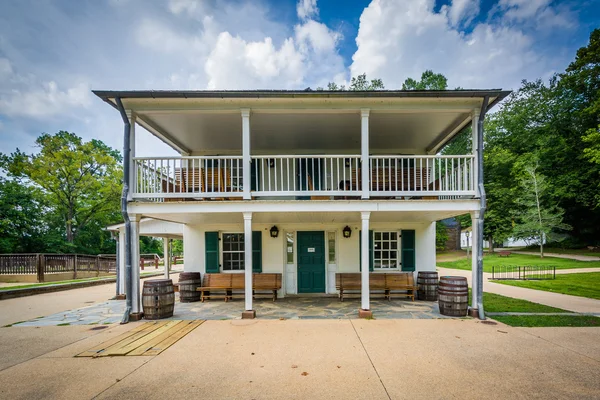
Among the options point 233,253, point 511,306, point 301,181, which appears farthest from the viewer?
point 233,253

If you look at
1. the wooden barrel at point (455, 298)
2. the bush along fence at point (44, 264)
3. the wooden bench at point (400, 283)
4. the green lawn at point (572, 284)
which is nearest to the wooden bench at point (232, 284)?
the wooden bench at point (400, 283)

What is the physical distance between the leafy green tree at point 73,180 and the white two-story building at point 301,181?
1904 cm

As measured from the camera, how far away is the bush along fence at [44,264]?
14.2 m

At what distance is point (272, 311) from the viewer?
720 cm

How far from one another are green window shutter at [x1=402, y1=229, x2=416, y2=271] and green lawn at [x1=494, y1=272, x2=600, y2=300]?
18.5ft

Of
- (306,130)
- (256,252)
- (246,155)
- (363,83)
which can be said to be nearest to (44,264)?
(256,252)

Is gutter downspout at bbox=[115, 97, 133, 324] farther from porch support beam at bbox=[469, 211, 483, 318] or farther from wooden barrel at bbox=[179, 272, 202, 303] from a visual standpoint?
porch support beam at bbox=[469, 211, 483, 318]

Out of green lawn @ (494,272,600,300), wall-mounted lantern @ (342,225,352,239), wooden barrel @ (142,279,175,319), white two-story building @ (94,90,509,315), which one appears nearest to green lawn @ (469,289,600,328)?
white two-story building @ (94,90,509,315)

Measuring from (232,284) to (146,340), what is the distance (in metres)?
3.39

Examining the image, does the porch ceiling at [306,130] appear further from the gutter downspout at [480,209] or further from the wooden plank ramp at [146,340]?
the wooden plank ramp at [146,340]

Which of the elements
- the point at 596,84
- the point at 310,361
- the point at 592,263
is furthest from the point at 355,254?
the point at 596,84

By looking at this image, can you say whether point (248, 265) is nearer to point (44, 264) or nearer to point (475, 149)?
point (475, 149)

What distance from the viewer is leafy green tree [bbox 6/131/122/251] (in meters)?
21.6

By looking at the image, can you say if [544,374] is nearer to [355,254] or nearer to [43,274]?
[355,254]
